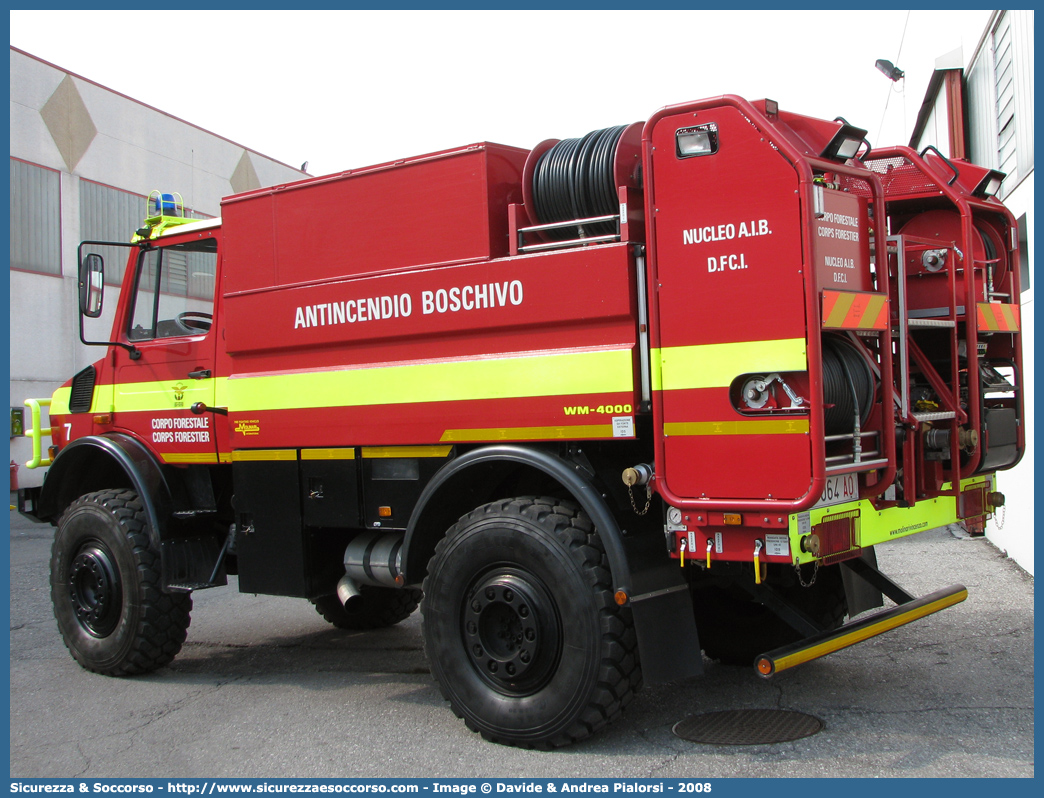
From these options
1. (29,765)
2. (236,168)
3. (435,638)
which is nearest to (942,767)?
(435,638)

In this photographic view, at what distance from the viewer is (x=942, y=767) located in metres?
4.22

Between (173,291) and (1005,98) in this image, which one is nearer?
(173,291)

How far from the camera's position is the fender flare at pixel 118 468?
21.6ft

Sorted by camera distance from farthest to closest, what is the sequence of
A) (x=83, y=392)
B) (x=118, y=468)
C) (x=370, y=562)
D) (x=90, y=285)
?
1. (x=83, y=392)
2. (x=118, y=468)
3. (x=90, y=285)
4. (x=370, y=562)

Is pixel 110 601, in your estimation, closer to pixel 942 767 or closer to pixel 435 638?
pixel 435 638

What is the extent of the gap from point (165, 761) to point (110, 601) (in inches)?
82.5

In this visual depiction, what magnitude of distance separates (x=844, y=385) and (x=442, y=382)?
210cm

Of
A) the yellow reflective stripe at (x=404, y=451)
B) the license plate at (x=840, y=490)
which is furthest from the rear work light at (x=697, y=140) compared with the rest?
the yellow reflective stripe at (x=404, y=451)

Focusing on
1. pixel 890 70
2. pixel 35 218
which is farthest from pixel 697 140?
pixel 35 218

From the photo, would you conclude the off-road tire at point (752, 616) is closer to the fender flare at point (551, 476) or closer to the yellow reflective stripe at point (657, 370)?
the fender flare at point (551, 476)

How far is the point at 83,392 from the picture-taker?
7.33 meters

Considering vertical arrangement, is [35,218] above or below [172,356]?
above

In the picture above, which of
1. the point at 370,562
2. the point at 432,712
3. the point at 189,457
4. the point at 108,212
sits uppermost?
the point at 108,212

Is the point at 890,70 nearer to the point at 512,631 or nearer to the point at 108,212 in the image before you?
the point at 512,631
